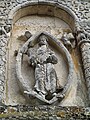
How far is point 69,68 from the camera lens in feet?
17.1

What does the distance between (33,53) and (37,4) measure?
1483 mm

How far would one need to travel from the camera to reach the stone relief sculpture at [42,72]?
472 centimetres

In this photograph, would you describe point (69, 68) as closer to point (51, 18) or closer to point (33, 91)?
point (33, 91)

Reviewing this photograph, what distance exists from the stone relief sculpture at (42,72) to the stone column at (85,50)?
0.89 feet

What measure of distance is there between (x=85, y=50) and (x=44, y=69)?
36.3 inches

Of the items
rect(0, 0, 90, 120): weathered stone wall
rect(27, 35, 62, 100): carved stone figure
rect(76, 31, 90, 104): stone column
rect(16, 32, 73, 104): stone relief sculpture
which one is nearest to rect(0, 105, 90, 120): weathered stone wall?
rect(0, 0, 90, 120): weathered stone wall

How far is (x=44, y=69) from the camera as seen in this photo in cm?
506

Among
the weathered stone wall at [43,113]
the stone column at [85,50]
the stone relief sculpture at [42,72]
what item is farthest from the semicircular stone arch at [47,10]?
the weathered stone wall at [43,113]

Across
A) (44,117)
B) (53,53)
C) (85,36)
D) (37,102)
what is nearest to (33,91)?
(37,102)

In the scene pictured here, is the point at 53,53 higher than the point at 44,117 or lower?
higher

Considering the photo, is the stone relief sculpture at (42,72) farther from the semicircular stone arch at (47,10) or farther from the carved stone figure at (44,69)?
the semicircular stone arch at (47,10)

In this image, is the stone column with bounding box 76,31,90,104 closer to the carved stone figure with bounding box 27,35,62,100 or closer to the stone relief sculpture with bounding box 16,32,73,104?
the stone relief sculpture with bounding box 16,32,73,104

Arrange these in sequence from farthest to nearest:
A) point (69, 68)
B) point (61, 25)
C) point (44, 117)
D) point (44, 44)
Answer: point (61, 25), point (44, 44), point (69, 68), point (44, 117)

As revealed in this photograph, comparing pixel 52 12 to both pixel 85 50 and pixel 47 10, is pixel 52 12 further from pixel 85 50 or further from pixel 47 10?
pixel 85 50
